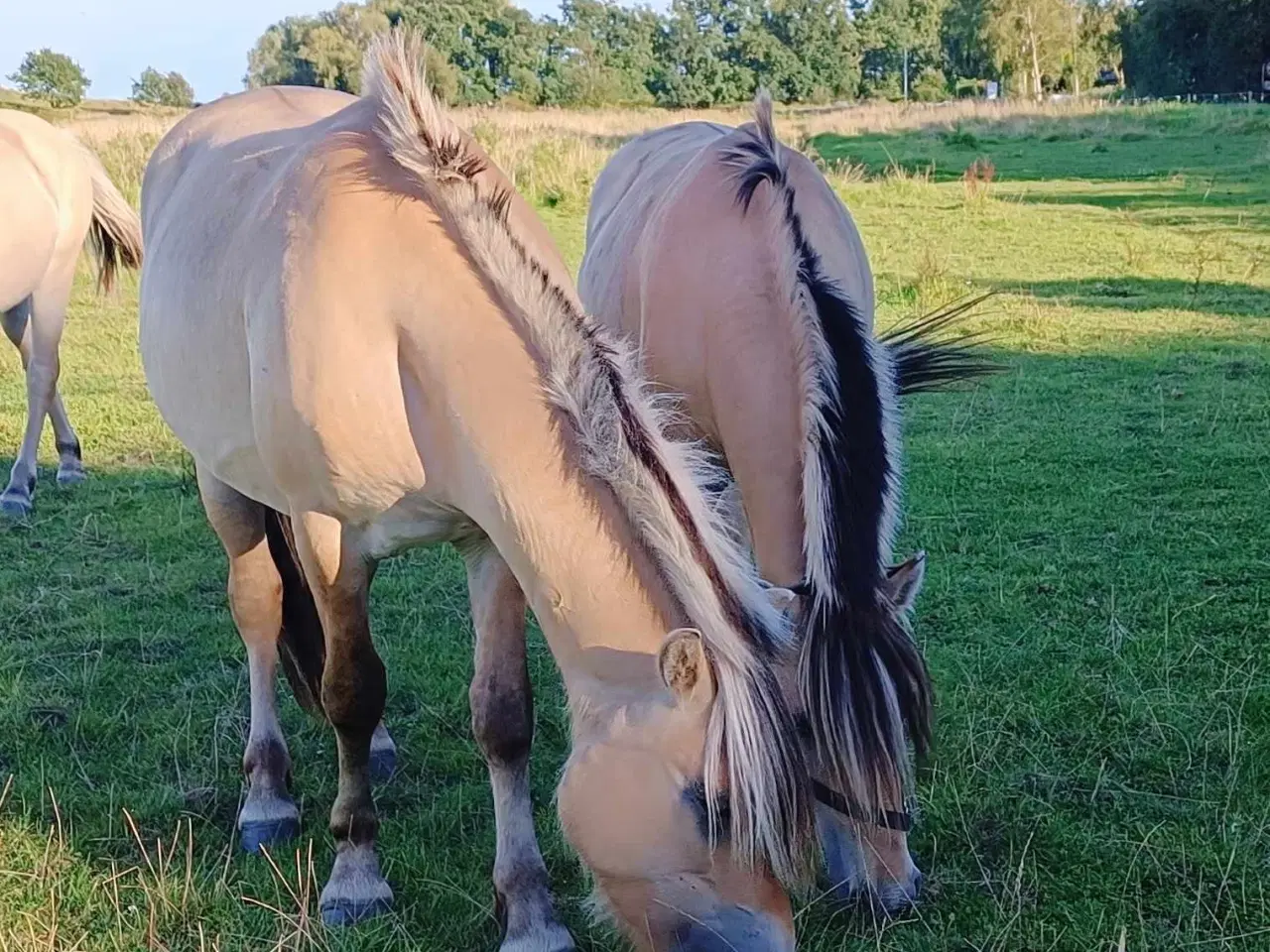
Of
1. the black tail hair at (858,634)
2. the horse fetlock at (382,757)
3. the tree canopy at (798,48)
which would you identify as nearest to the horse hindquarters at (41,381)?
the horse fetlock at (382,757)

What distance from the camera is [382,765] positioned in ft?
10.6

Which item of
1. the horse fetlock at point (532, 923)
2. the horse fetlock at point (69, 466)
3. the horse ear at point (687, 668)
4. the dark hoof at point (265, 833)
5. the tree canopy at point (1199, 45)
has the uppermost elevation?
the tree canopy at point (1199, 45)

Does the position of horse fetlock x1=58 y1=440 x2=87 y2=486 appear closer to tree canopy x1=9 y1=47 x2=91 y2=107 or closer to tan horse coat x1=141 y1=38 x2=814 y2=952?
tan horse coat x1=141 y1=38 x2=814 y2=952

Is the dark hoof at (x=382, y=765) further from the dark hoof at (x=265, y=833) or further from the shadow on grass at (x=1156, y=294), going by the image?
the shadow on grass at (x=1156, y=294)

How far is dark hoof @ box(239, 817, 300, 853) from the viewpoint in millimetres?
2918

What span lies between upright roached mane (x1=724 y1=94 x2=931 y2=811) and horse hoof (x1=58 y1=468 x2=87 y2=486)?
445cm

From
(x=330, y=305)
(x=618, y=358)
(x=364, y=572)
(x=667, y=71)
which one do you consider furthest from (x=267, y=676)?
(x=667, y=71)

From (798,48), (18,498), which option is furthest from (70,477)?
(798,48)

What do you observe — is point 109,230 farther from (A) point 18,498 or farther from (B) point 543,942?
(B) point 543,942

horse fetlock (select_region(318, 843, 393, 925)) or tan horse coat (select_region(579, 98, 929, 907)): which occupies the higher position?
tan horse coat (select_region(579, 98, 929, 907))

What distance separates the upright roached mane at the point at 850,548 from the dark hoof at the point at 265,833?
5.30ft

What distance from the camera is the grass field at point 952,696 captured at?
8.29ft

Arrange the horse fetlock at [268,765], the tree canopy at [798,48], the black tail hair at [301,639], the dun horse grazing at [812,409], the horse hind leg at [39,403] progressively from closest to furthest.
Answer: the dun horse grazing at [812,409] < the horse fetlock at [268,765] < the black tail hair at [301,639] < the horse hind leg at [39,403] < the tree canopy at [798,48]

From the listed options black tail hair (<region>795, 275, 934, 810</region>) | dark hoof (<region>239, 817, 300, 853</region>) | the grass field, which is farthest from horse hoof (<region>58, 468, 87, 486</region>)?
black tail hair (<region>795, 275, 934, 810</region>)
